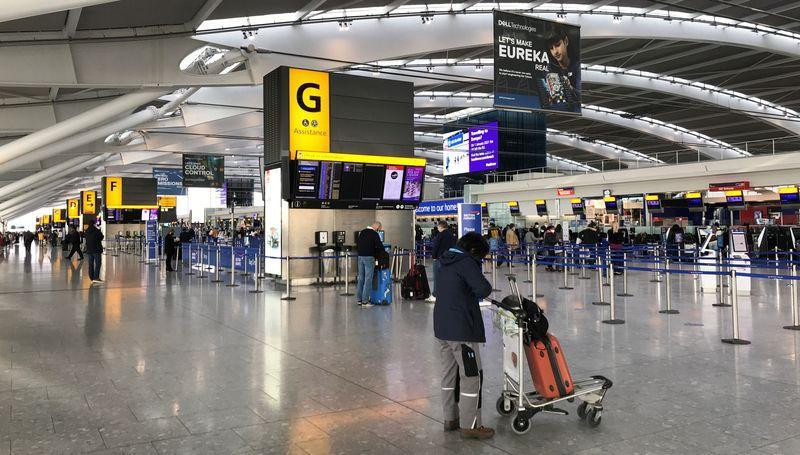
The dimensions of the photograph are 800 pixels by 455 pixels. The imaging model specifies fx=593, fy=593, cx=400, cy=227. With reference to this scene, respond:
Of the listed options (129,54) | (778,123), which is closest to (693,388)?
(129,54)

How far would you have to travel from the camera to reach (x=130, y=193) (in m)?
42.9

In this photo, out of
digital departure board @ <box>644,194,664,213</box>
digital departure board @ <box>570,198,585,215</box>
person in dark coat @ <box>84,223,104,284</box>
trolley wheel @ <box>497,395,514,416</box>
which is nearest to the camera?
trolley wheel @ <box>497,395,514,416</box>

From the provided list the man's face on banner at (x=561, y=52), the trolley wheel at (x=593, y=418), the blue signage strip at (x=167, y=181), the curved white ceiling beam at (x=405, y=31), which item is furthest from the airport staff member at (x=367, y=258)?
the blue signage strip at (x=167, y=181)

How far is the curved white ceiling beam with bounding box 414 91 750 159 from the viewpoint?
34.1 metres

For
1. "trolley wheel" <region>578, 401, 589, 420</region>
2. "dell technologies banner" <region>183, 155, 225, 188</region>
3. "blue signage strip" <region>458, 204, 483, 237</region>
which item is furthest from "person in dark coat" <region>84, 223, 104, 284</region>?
"dell technologies banner" <region>183, 155, 225, 188</region>

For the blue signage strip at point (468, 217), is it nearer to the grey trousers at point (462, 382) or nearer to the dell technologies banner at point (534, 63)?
the dell technologies banner at point (534, 63)

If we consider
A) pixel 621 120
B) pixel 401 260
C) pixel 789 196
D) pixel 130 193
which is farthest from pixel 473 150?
pixel 130 193

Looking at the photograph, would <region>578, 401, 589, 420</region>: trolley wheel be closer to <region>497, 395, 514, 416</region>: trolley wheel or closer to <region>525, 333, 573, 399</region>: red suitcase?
<region>525, 333, 573, 399</region>: red suitcase

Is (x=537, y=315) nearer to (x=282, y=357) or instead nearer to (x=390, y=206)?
(x=282, y=357)

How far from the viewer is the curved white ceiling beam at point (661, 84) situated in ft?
88.9

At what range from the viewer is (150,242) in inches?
1075

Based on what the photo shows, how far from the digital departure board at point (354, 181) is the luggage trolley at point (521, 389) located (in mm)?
10647

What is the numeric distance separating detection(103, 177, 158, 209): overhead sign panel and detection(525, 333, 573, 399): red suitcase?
139 feet

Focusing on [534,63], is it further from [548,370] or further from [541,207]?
[541,207]
